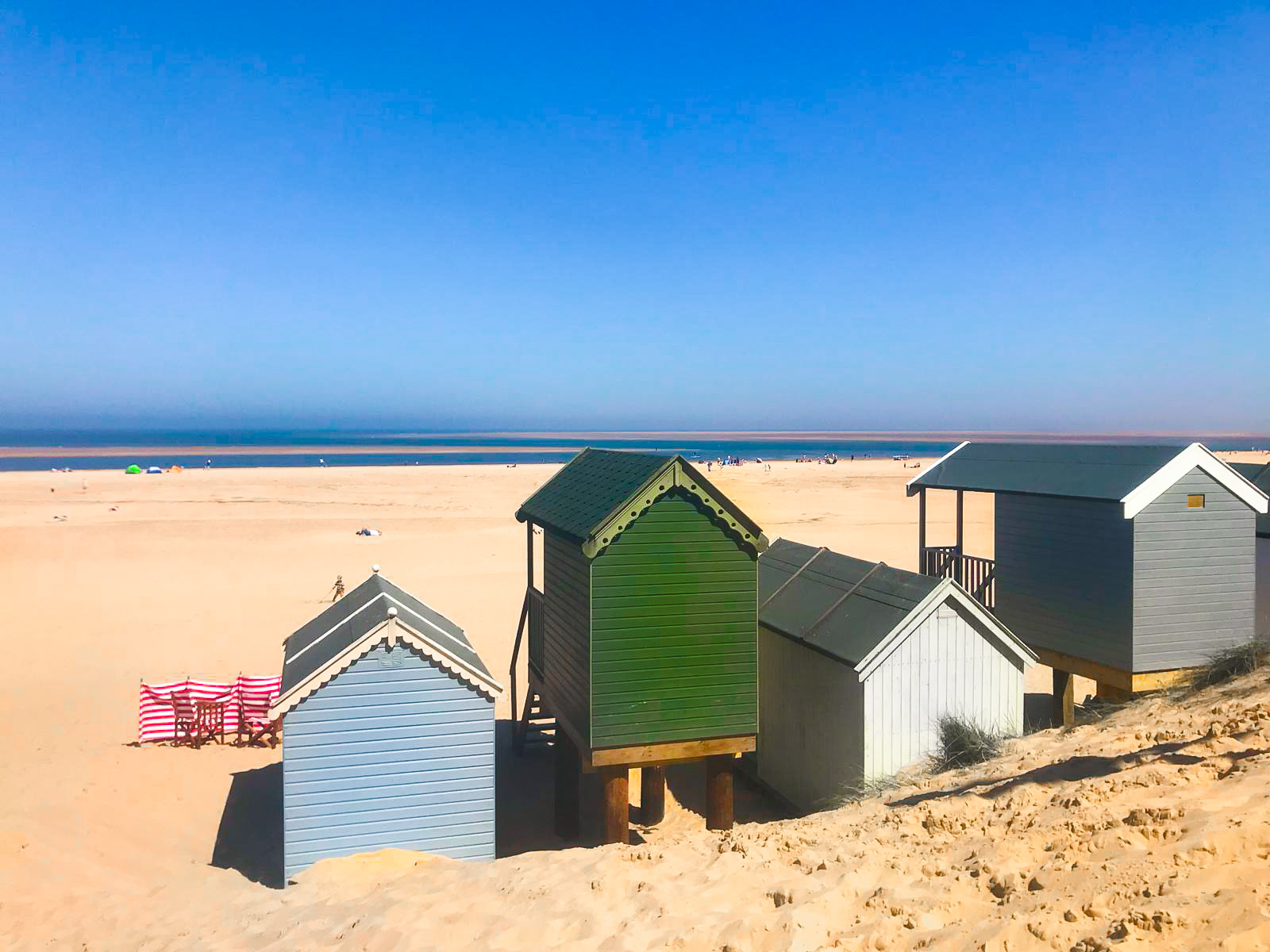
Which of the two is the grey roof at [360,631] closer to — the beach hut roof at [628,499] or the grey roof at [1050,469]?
the beach hut roof at [628,499]

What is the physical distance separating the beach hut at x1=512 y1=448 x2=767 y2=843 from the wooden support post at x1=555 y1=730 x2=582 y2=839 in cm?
101

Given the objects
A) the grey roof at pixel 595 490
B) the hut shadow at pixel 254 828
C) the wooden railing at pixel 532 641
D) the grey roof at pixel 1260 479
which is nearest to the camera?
the grey roof at pixel 595 490

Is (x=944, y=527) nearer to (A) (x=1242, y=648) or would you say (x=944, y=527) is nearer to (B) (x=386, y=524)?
(B) (x=386, y=524)

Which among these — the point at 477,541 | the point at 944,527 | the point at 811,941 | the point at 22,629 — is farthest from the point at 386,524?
the point at 811,941

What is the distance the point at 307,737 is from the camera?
419 inches

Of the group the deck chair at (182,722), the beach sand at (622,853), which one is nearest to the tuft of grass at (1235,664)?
the beach sand at (622,853)

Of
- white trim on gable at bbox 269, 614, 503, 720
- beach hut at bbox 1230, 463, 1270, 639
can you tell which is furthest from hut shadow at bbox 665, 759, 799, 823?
beach hut at bbox 1230, 463, 1270, 639

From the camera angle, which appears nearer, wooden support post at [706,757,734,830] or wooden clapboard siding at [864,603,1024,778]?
wooden clapboard siding at [864,603,1024,778]

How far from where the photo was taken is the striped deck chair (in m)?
16.3

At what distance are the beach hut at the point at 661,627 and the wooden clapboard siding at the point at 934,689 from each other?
5.18 ft

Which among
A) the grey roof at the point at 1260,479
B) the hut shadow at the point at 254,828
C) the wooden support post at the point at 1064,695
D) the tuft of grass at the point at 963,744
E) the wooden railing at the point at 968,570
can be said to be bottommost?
the hut shadow at the point at 254,828

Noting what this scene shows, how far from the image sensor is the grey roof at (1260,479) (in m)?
16.6

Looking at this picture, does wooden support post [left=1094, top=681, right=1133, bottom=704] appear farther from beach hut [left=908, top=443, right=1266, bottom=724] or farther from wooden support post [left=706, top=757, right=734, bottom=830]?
wooden support post [left=706, top=757, right=734, bottom=830]

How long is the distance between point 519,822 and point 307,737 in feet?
13.7
